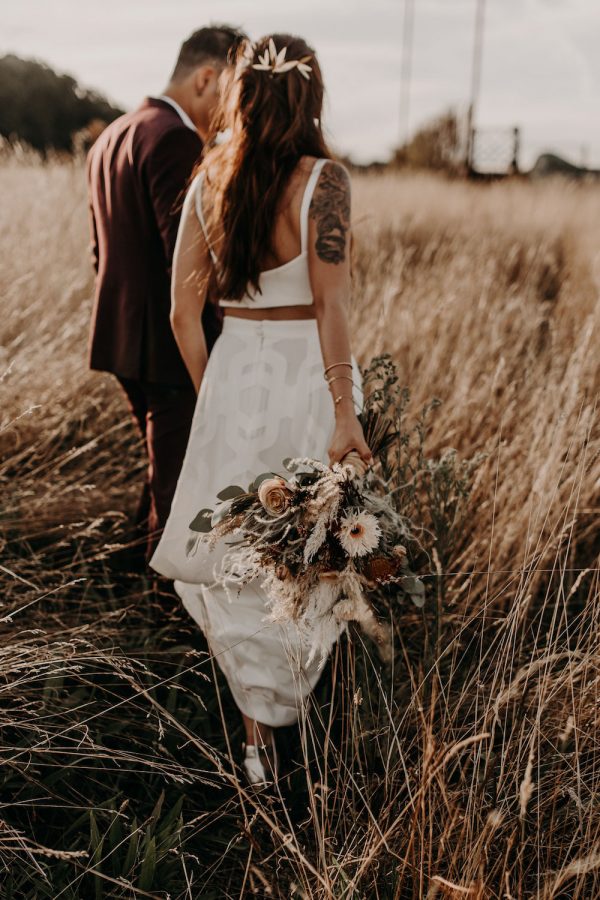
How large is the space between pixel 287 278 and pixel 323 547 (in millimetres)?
777

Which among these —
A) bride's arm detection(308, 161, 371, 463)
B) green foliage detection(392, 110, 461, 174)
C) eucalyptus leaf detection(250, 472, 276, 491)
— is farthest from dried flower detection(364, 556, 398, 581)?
green foliage detection(392, 110, 461, 174)

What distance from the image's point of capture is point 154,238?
241 centimetres

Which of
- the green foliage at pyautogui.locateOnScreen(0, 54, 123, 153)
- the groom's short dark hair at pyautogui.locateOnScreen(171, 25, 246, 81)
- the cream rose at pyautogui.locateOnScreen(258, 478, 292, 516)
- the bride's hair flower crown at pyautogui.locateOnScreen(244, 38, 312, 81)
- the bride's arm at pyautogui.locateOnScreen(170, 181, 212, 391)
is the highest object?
the green foliage at pyautogui.locateOnScreen(0, 54, 123, 153)

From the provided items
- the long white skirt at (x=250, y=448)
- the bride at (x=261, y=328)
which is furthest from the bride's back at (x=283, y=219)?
the long white skirt at (x=250, y=448)

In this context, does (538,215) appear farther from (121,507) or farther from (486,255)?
(121,507)

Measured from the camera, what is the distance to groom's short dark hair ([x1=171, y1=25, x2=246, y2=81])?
7.93 feet

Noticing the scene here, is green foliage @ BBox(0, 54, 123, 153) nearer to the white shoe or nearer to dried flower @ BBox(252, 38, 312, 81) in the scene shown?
dried flower @ BBox(252, 38, 312, 81)

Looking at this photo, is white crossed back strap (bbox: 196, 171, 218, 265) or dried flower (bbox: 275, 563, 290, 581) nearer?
dried flower (bbox: 275, 563, 290, 581)

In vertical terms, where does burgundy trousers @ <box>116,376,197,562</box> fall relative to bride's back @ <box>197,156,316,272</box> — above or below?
below

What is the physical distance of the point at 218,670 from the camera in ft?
7.52

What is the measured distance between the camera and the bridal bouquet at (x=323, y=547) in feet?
4.55

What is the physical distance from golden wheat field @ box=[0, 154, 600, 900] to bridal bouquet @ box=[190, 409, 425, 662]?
0.56 ft

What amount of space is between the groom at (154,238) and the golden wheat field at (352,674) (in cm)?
30

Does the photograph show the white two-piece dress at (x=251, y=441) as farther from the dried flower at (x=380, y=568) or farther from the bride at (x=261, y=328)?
the dried flower at (x=380, y=568)
